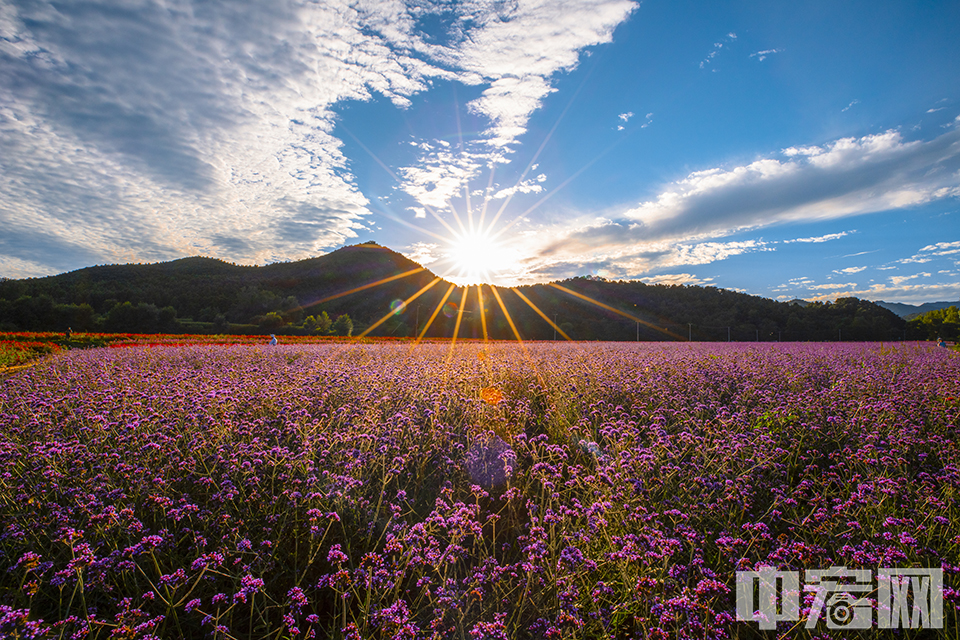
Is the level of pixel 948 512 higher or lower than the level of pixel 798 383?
lower

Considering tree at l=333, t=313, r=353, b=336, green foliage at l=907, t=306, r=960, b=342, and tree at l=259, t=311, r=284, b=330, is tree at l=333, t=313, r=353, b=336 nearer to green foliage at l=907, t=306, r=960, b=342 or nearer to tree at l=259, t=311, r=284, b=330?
tree at l=259, t=311, r=284, b=330

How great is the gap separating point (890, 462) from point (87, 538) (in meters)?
5.31

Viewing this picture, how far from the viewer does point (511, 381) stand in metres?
6.38

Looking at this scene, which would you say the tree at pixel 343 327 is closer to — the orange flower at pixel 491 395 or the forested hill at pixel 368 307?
the forested hill at pixel 368 307

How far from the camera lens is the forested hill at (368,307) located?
1191 inches

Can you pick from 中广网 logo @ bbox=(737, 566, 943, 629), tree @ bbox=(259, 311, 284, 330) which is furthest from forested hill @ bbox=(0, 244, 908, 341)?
中广网 logo @ bbox=(737, 566, 943, 629)

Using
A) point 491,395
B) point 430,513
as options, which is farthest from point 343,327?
point 430,513

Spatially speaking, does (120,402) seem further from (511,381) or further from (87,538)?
(511,381)

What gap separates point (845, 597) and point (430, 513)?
7.04ft

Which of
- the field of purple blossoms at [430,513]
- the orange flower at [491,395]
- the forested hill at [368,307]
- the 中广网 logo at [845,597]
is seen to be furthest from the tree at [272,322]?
the 中广网 logo at [845,597]

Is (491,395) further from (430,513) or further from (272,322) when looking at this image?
(272,322)

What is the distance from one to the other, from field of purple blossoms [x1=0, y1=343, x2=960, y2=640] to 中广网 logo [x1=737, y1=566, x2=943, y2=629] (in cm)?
6

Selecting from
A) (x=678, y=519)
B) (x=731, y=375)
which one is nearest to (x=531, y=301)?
(x=731, y=375)

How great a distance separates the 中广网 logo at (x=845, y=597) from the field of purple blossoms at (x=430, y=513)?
0.06 metres
